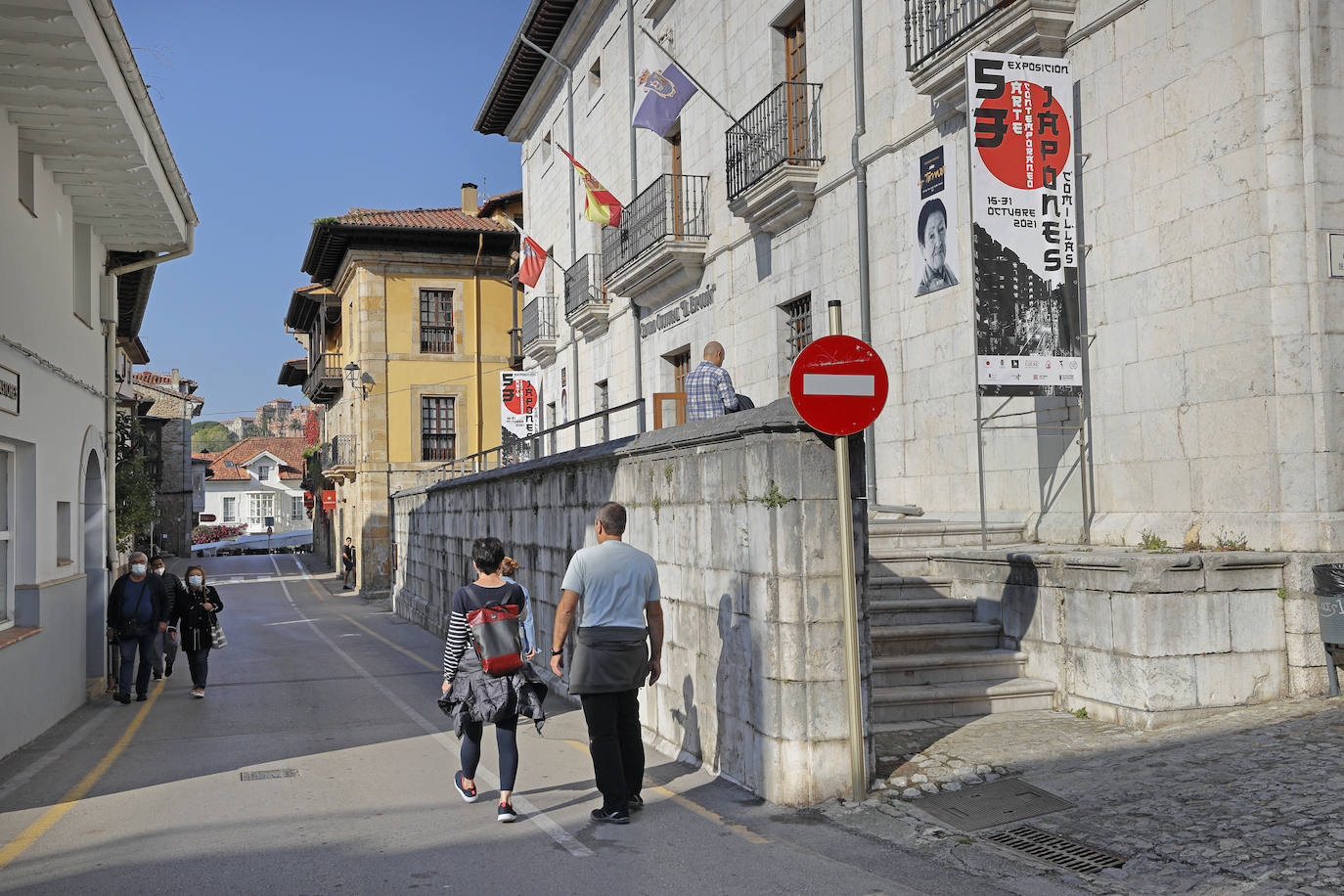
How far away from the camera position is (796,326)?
16.6 m

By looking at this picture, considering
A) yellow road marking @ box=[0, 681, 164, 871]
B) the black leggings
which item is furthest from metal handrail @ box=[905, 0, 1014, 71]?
yellow road marking @ box=[0, 681, 164, 871]

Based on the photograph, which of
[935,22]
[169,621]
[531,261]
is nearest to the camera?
[935,22]

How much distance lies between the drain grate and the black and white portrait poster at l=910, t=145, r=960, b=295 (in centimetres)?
751

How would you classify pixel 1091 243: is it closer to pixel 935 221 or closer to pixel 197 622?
pixel 935 221

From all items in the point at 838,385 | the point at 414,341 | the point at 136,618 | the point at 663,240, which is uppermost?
the point at 414,341

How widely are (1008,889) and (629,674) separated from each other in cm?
247

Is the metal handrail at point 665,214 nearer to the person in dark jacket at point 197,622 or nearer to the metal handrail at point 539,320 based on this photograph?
the metal handrail at point 539,320

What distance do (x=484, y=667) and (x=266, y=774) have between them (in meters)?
2.62

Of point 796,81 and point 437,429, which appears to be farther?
point 437,429

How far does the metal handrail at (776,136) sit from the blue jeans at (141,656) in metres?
9.75

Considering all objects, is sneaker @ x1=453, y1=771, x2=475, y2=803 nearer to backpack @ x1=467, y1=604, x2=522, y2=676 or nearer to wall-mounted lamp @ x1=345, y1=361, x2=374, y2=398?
backpack @ x1=467, y1=604, x2=522, y2=676

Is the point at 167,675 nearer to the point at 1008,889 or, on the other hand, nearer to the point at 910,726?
the point at 910,726

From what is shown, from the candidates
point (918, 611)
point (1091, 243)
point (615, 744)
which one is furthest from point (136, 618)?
point (1091, 243)

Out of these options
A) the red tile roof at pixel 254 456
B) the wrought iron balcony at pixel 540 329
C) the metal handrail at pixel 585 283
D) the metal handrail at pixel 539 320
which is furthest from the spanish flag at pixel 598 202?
the red tile roof at pixel 254 456
